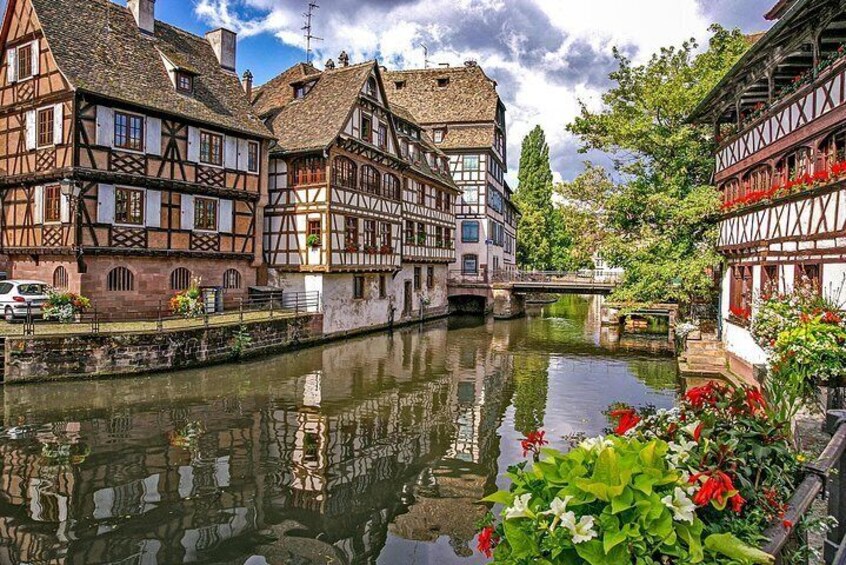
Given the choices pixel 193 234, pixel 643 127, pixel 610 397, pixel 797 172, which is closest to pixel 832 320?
pixel 797 172

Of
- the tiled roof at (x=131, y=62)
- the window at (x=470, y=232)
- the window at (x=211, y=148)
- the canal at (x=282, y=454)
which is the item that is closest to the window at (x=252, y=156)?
the tiled roof at (x=131, y=62)

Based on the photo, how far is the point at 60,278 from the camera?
22297 mm

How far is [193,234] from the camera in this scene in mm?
25234

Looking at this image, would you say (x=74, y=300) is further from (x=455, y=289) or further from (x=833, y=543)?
(x=455, y=289)

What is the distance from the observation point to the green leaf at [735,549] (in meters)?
2.64

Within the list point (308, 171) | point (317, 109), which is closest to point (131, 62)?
point (308, 171)

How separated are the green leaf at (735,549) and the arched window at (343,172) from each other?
2676cm

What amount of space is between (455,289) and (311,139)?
18932mm

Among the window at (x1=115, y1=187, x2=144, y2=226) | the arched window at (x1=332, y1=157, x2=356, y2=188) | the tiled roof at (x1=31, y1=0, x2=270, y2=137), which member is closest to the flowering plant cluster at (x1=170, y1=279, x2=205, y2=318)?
the window at (x1=115, y1=187, x2=144, y2=226)

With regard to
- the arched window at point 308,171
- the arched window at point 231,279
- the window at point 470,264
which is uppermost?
the arched window at point 308,171

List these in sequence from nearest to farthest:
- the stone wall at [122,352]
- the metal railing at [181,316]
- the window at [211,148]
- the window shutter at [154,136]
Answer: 1. the stone wall at [122,352]
2. the metal railing at [181,316]
3. the window shutter at [154,136]
4. the window at [211,148]

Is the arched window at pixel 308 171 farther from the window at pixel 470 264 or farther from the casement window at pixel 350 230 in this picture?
the window at pixel 470 264

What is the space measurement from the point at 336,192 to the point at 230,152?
16.2ft

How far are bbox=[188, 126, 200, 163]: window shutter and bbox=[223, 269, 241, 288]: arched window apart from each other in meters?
5.10
